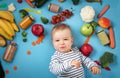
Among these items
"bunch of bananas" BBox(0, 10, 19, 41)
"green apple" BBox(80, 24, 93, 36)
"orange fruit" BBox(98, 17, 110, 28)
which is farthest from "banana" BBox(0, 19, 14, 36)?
"orange fruit" BBox(98, 17, 110, 28)

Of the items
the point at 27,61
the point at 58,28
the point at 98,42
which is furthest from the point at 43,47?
the point at 98,42

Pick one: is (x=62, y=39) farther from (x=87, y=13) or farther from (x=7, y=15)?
(x=7, y=15)

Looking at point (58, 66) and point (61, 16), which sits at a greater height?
point (61, 16)

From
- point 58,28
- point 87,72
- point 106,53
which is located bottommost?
point 87,72

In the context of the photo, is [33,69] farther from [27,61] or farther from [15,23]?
[15,23]

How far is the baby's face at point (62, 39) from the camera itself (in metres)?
1.35

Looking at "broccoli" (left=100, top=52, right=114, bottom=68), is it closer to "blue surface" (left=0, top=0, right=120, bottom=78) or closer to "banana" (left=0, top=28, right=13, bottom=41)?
"blue surface" (left=0, top=0, right=120, bottom=78)

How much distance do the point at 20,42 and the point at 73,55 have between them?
0.39 metres

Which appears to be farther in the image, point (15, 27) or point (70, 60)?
point (15, 27)

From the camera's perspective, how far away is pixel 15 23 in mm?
1590

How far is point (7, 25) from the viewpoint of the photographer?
1.55 m

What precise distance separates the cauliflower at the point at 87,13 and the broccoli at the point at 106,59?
0.24 meters

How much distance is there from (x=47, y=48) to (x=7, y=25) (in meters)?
0.30

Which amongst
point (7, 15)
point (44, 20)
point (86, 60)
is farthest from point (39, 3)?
point (86, 60)
